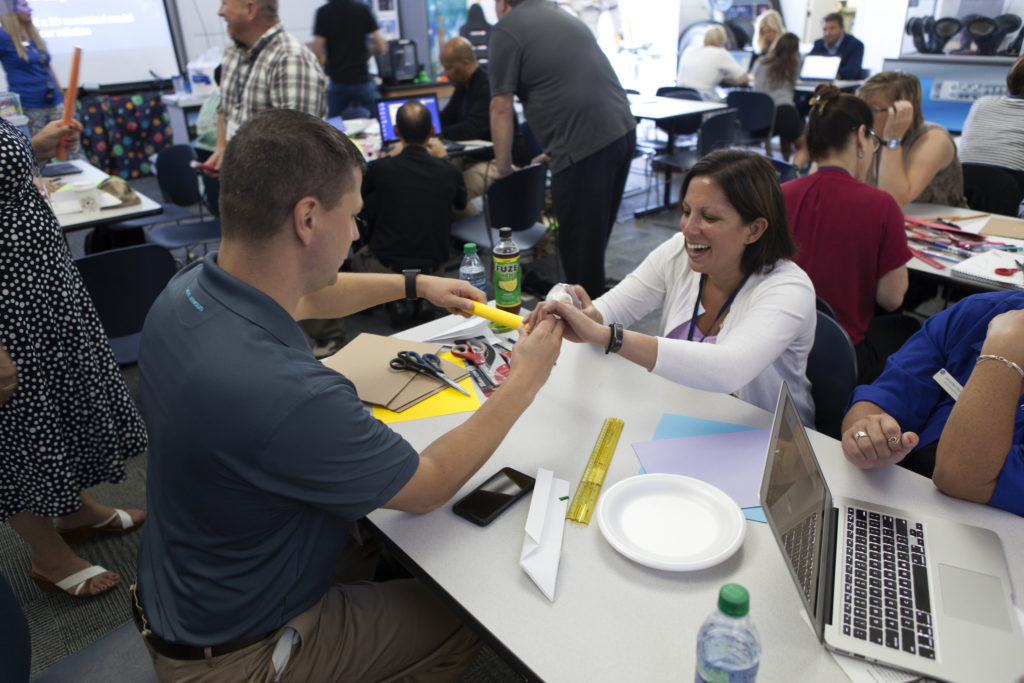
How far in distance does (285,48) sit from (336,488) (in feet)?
10.3

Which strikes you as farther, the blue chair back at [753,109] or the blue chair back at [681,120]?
the blue chair back at [753,109]

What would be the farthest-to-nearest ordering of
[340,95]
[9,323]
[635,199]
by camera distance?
[635,199]
[340,95]
[9,323]

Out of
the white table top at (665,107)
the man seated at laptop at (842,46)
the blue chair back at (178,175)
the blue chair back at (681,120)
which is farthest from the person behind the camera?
the man seated at laptop at (842,46)

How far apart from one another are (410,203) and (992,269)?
8.16 ft

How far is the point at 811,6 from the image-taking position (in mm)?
9055

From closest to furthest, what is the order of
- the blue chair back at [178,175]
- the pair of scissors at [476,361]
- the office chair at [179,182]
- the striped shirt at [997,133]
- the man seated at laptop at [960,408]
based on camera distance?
the man seated at laptop at [960,408] < the pair of scissors at [476,361] < the striped shirt at [997,133] < the office chair at [179,182] < the blue chair back at [178,175]

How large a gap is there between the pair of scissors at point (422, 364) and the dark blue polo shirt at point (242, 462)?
0.54m

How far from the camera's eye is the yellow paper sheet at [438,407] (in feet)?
5.00

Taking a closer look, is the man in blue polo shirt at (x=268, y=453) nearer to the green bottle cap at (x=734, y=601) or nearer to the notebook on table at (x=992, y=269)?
the green bottle cap at (x=734, y=601)

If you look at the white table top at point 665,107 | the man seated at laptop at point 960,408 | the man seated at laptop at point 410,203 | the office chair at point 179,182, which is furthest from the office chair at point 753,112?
the man seated at laptop at point 960,408

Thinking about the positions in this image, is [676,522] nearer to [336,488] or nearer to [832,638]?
[832,638]

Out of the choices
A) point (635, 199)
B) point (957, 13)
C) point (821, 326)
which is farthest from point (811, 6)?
point (821, 326)

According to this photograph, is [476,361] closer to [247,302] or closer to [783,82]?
[247,302]

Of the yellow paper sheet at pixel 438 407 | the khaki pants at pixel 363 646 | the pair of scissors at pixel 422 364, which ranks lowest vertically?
the khaki pants at pixel 363 646
